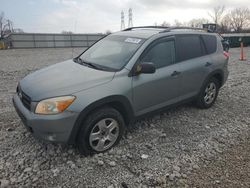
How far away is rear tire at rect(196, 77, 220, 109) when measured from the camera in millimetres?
4487

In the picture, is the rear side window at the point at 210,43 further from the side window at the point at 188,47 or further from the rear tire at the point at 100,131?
the rear tire at the point at 100,131

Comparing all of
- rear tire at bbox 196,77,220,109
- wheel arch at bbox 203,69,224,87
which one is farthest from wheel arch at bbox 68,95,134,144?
wheel arch at bbox 203,69,224,87

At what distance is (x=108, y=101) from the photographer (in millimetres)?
2906

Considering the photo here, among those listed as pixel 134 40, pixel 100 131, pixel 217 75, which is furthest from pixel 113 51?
pixel 217 75

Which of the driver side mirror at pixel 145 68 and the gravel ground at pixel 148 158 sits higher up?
the driver side mirror at pixel 145 68

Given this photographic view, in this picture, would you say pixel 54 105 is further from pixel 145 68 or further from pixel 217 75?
pixel 217 75

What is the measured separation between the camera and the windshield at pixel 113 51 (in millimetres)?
3322

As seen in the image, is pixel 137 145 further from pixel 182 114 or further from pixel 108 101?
pixel 182 114

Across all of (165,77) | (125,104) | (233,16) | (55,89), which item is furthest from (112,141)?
(233,16)

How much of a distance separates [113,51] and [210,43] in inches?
89.3

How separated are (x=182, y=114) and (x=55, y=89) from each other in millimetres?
2728

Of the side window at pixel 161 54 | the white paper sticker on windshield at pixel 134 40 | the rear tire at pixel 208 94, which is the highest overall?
the white paper sticker on windshield at pixel 134 40

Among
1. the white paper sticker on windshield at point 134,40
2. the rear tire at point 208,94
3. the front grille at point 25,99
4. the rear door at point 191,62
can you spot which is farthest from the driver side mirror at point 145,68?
the rear tire at point 208,94

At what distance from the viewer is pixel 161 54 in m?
3.61
